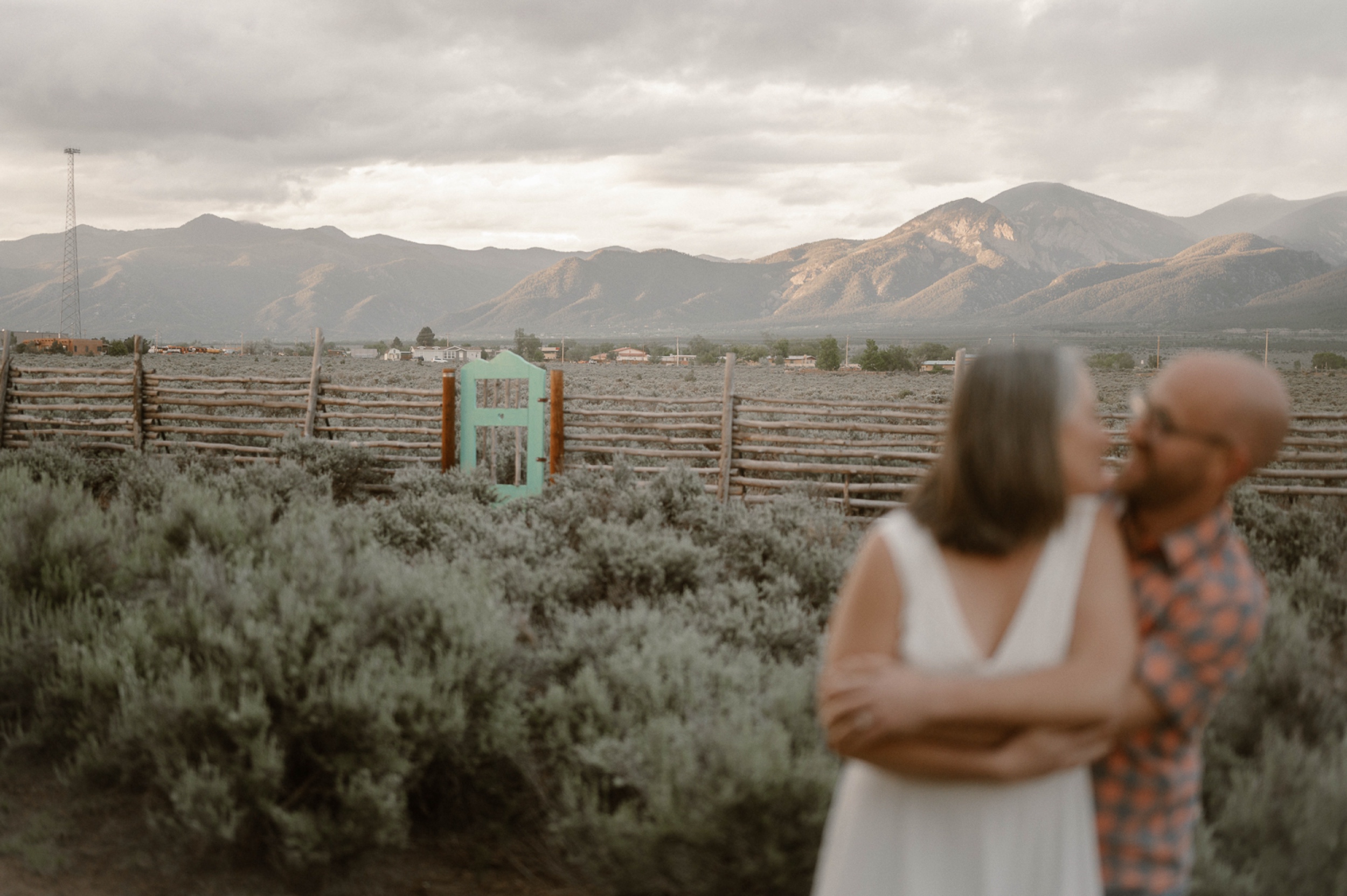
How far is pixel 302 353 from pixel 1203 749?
259 ft

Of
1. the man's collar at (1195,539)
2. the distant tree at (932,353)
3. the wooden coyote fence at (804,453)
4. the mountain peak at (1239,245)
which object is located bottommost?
the wooden coyote fence at (804,453)

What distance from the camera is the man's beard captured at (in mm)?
1146

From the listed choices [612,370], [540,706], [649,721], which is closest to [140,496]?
[540,706]

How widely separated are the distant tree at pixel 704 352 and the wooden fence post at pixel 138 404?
187 ft

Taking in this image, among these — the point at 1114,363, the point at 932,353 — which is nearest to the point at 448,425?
the point at 1114,363

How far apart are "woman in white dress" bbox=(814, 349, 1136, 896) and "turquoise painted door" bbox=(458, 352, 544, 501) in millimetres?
7746

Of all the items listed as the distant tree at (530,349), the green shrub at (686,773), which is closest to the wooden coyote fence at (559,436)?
the green shrub at (686,773)

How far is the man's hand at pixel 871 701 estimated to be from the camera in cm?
112

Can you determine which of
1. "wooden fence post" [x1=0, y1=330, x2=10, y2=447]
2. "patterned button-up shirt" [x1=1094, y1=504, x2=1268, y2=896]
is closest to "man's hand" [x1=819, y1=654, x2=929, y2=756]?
"patterned button-up shirt" [x1=1094, y1=504, x2=1268, y2=896]

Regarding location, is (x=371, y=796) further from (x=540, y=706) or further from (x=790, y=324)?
(x=790, y=324)

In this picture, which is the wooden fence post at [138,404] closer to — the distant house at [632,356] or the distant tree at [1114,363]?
the distant tree at [1114,363]

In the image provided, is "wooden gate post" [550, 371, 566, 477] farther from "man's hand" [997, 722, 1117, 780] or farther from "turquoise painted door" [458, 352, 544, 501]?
"man's hand" [997, 722, 1117, 780]

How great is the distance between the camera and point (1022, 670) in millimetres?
1145

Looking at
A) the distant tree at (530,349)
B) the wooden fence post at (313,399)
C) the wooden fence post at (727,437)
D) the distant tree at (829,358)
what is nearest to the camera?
the wooden fence post at (727,437)
